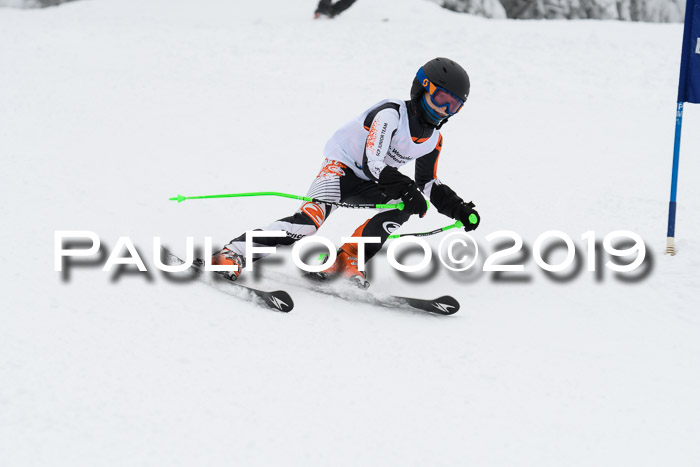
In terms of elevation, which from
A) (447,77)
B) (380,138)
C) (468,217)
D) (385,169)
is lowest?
(468,217)

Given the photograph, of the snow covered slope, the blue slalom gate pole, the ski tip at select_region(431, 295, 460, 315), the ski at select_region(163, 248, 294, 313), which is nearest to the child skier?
the ski at select_region(163, 248, 294, 313)

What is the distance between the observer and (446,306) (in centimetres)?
409

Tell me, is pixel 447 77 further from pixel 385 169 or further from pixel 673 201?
pixel 673 201

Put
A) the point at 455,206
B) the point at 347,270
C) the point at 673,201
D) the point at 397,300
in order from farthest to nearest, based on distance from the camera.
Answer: the point at 673,201 < the point at 347,270 < the point at 455,206 < the point at 397,300

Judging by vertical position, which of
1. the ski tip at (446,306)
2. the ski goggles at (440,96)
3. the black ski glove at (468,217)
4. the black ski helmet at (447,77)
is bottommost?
the ski tip at (446,306)

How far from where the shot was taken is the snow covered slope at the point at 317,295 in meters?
2.68

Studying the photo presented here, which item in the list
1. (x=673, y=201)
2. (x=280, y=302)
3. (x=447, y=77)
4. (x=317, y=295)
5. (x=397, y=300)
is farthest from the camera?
(x=673, y=201)

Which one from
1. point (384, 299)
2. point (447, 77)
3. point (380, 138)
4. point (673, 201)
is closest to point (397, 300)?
point (384, 299)

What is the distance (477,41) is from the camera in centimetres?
1200

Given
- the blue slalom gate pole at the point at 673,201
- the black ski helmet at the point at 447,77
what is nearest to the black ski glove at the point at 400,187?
the black ski helmet at the point at 447,77

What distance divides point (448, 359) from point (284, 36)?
10009mm

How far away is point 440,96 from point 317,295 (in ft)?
4.99

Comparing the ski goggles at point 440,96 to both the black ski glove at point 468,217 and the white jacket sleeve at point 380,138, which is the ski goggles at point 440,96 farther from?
the black ski glove at point 468,217

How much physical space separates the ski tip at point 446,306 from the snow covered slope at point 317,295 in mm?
99
